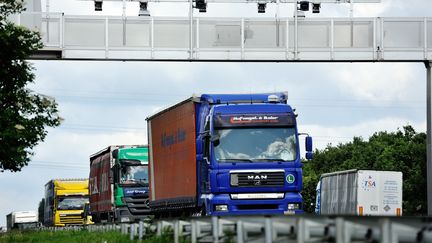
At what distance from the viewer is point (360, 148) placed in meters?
122

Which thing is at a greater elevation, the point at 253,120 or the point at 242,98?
the point at 242,98

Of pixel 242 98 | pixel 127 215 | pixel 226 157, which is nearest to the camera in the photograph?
pixel 226 157

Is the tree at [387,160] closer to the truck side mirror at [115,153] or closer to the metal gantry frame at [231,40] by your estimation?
the metal gantry frame at [231,40]

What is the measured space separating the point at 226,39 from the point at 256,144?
1977 centimetres

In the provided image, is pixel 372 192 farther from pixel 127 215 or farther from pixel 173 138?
pixel 173 138

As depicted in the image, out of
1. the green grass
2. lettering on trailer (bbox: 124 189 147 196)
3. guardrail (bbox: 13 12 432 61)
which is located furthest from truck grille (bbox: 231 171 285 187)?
guardrail (bbox: 13 12 432 61)

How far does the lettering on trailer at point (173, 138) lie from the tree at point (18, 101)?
968 centimetres

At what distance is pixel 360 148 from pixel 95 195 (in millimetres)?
69537

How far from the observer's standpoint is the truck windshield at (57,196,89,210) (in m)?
70.5

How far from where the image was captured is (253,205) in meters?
30.9

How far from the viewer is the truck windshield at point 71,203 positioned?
2776 inches

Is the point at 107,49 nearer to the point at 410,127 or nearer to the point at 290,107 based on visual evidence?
the point at 290,107

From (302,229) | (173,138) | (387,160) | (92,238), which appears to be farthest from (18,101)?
(387,160)

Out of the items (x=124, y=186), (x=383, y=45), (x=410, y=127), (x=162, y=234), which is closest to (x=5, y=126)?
(x=124, y=186)
